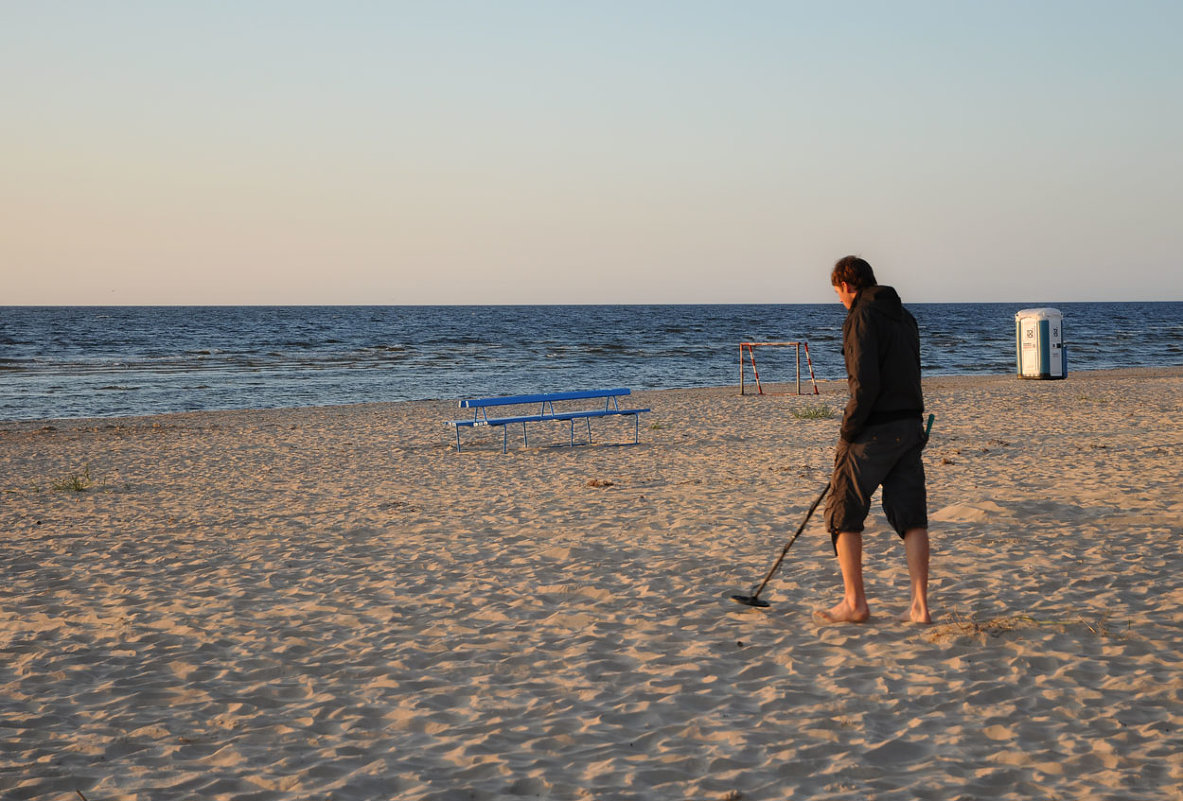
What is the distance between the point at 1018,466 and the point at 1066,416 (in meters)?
5.33

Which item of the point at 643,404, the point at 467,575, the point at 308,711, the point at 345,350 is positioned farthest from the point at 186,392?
the point at 308,711

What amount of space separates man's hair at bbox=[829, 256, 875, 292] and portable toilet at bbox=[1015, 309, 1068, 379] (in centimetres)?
1760

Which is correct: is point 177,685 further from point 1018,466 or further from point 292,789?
point 1018,466

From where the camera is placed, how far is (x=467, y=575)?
6023 mm

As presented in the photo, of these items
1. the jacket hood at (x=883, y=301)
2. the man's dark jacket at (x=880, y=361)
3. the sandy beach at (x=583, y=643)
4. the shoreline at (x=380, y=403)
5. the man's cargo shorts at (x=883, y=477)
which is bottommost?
the sandy beach at (x=583, y=643)

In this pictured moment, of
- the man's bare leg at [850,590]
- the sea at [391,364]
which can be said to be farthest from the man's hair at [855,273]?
the sea at [391,364]

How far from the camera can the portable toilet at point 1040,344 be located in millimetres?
20625

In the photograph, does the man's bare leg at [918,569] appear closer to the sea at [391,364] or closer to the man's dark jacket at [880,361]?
the man's dark jacket at [880,361]

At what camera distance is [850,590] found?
4852 millimetres

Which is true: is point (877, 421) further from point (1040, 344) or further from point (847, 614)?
point (1040, 344)

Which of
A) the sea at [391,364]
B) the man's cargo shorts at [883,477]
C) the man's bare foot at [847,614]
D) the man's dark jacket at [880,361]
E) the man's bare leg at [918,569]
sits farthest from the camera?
the sea at [391,364]

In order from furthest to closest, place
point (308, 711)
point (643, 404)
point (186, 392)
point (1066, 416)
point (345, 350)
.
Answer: point (345, 350) < point (186, 392) < point (643, 404) < point (1066, 416) < point (308, 711)

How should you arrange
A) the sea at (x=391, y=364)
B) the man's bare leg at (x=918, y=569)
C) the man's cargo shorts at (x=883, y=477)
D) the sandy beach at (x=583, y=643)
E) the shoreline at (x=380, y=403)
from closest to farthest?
the sandy beach at (x=583, y=643) → the man's cargo shorts at (x=883, y=477) → the man's bare leg at (x=918, y=569) → the shoreline at (x=380, y=403) → the sea at (x=391, y=364)

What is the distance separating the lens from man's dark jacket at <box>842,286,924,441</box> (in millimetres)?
4371
